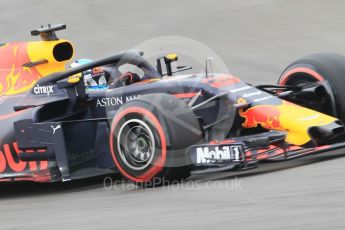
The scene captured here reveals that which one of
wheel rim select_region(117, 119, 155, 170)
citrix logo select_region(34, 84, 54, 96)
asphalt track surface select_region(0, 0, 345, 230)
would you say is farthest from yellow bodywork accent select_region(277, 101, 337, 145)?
citrix logo select_region(34, 84, 54, 96)

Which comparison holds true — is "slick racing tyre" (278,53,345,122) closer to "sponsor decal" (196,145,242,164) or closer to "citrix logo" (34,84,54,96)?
"sponsor decal" (196,145,242,164)

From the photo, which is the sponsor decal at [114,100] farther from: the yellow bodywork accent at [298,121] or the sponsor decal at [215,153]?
the yellow bodywork accent at [298,121]

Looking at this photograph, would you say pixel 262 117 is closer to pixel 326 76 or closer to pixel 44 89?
pixel 326 76

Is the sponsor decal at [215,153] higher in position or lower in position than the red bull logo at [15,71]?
lower

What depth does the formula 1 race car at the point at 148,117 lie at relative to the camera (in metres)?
7.06

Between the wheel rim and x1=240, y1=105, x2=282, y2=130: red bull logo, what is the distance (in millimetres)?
1025

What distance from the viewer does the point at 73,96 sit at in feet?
26.1

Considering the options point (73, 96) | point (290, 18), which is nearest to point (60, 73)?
point (73, 96)

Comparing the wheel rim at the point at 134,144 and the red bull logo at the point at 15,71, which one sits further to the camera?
the red bull logo at the point at 15,71

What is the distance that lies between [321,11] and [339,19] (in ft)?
1.38

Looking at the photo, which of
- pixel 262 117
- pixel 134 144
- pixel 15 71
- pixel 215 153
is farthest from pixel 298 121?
pixel 15 71

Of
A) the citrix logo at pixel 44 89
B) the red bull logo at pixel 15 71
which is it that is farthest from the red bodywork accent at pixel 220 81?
Result: the red bull logo at pixel 15 71

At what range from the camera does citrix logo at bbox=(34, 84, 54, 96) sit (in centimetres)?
802

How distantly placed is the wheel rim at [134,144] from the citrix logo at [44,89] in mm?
1118
